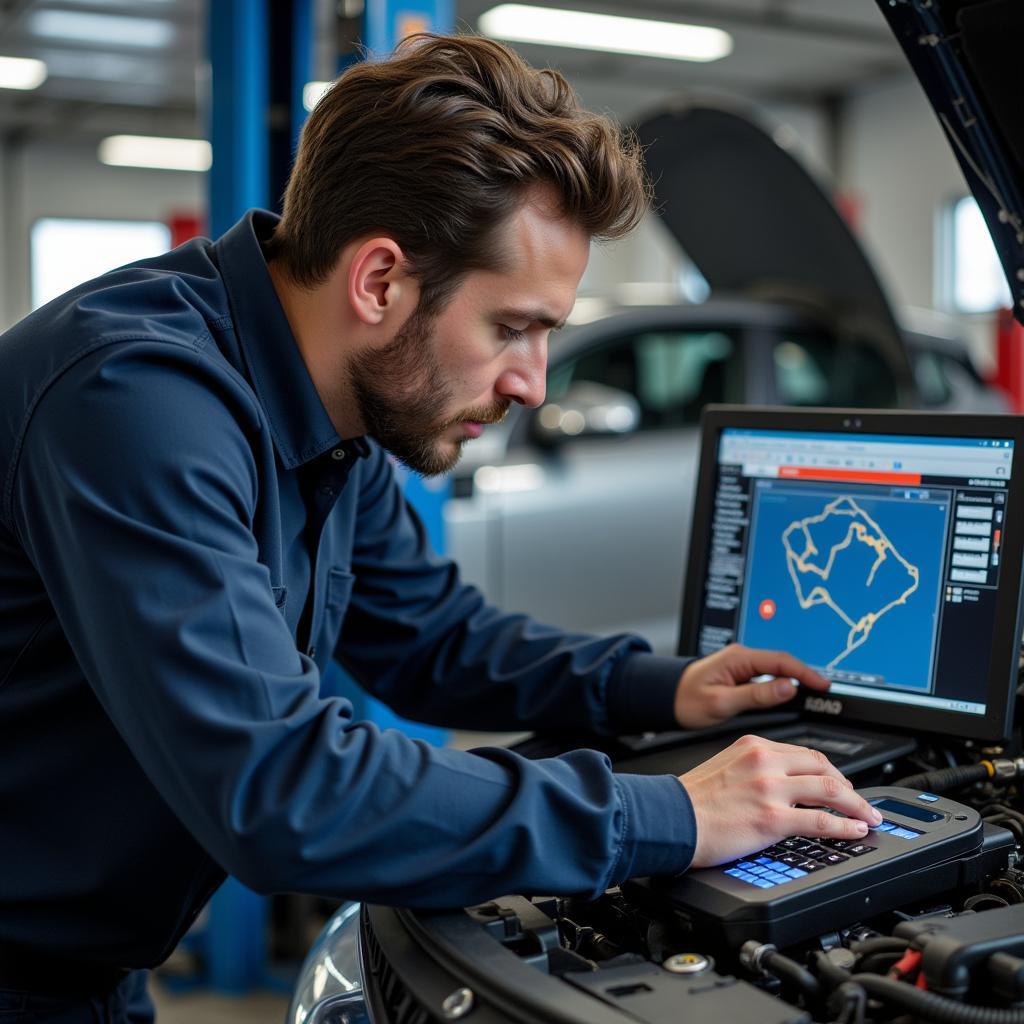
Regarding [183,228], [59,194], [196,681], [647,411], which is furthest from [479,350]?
[59,194]

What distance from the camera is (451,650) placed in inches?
62.8

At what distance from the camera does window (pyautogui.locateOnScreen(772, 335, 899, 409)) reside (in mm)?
4359

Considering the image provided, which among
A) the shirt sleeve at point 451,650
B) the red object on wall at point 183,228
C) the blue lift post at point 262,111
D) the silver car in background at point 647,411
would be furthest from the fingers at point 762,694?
the red object on wall at point 183,228

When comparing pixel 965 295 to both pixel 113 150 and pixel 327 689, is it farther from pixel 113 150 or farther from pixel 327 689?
pixel 327 689

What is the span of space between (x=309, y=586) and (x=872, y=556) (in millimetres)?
612

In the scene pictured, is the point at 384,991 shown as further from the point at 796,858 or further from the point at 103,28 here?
the point at 103,28

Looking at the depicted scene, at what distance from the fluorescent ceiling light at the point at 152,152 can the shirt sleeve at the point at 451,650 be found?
10387 millimetres

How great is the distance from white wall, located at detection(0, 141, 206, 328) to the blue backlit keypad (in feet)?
36.6

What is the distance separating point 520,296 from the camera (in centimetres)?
120

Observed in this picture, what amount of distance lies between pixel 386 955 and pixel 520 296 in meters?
0.60

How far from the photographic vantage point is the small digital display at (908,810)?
1.08 m

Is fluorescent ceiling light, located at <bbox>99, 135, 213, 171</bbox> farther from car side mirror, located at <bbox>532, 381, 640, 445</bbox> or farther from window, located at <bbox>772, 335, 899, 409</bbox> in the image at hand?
car side mirror, located at <bbox>532, 381, 640, 445</bbox>

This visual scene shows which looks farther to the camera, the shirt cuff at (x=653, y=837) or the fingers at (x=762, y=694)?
the fingers at (x=762, y=694)

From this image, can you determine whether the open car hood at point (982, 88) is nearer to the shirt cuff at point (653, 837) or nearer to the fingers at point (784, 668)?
the fingers at point (784, 668)
